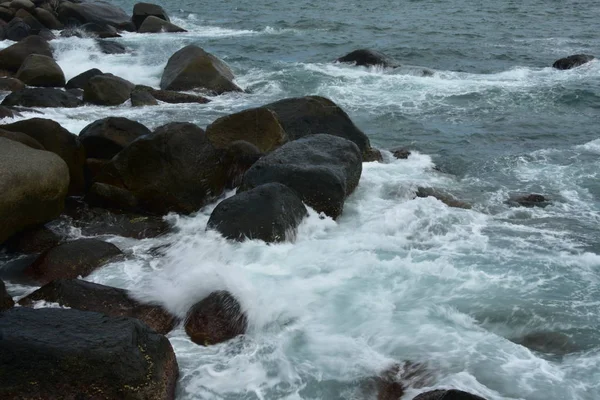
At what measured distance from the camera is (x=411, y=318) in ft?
21.4

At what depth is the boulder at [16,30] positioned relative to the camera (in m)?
22.7

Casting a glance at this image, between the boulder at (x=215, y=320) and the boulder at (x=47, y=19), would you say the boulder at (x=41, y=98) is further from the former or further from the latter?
the boulder at (x=47, y=19)

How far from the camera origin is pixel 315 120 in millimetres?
11023

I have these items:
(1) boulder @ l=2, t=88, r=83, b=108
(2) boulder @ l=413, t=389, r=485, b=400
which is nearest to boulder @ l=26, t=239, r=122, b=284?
(2) boulder @ l=413, t=389, r=485, b=400

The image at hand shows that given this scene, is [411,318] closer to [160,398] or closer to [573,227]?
[160,398]

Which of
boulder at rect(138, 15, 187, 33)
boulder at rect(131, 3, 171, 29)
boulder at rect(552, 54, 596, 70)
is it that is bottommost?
boulder at rect(138, 15, 187, 33)

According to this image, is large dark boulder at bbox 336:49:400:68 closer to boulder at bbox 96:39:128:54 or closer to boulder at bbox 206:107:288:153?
boulder at bbox 96:39:128:54

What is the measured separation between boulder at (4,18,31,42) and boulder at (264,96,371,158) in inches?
590

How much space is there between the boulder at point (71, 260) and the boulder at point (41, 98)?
22.3ft

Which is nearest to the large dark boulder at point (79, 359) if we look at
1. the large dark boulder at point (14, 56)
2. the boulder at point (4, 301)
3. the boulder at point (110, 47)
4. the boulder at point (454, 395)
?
the boulder at point (4, 301)

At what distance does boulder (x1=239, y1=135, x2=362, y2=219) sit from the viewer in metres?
8.72

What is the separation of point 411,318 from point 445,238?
7.21ft

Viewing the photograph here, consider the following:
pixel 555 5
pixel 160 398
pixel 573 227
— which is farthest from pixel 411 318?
pixel 555 5

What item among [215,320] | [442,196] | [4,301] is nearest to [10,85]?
[442,196]
